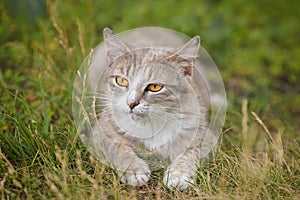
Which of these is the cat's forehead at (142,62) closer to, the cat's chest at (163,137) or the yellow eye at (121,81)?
the yellow eye at (121,81)

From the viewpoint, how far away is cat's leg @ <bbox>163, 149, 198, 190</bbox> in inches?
120

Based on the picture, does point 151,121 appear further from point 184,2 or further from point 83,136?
point 184,2

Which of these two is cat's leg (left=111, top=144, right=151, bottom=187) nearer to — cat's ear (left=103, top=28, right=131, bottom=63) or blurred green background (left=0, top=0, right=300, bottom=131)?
cat's ear (left=103, top=28, right=131, bottom=63)

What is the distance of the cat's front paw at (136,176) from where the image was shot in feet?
10.1

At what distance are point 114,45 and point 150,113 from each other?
1.83ft

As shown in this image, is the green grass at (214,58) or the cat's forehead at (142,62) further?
the cat's forehead at (142,62)

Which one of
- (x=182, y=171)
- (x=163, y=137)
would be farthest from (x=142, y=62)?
(x=182, y=171)

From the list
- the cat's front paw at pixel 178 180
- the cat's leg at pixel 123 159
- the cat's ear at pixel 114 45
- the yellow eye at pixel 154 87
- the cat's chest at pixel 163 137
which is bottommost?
the cat's front paw at pixel 178 180

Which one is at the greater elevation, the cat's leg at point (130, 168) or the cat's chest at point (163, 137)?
the cat's chest at point (163, 137)

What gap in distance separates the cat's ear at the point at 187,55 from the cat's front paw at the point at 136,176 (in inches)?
28.9

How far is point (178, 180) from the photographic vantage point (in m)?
3.05

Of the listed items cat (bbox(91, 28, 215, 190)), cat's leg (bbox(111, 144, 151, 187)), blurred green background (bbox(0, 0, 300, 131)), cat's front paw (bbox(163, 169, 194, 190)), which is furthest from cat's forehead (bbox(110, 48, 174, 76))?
blurred green background (bbox(0, 0, 300, 131))

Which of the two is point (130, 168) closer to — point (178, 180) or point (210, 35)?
point (178, 180)

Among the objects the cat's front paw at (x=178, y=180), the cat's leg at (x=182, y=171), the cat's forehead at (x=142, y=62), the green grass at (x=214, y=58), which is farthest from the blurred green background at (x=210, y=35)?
the cat's front paw at (x=178, y=180)
